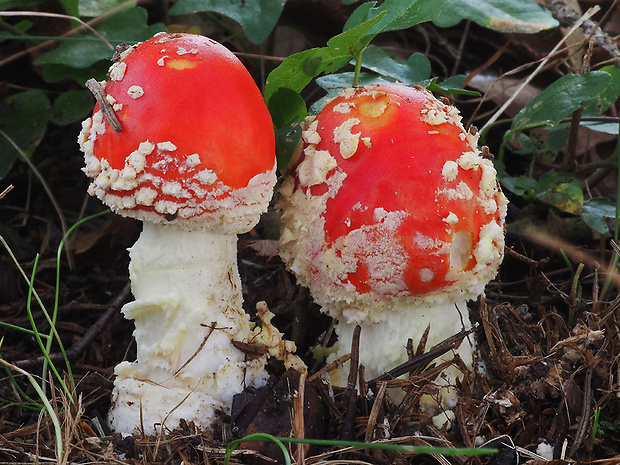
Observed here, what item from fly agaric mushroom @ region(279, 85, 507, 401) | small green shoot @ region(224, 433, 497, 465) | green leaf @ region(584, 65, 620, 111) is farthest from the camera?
green leaf @ region(584, 65, 620, 111)

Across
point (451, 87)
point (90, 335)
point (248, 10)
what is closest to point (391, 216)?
point (451, 87)

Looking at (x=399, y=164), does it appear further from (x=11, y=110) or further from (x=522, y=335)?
(x=11, y=110)

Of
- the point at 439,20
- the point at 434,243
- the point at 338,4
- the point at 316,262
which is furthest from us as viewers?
the point at 338,4

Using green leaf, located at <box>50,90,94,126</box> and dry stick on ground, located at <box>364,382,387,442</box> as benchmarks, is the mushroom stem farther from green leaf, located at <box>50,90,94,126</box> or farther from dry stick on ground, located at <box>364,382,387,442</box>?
green leaf, located at <box>50,90,94,126</box>

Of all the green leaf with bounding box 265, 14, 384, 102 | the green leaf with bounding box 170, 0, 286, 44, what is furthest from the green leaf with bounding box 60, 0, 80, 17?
the green leaf with bounding box 265, 14, 384, 102

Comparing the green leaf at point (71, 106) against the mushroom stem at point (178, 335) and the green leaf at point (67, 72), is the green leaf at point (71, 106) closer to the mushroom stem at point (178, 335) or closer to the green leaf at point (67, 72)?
Answer: the green leaf at point (67, 72)

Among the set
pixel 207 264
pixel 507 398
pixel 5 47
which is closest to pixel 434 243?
pixel 507 398
